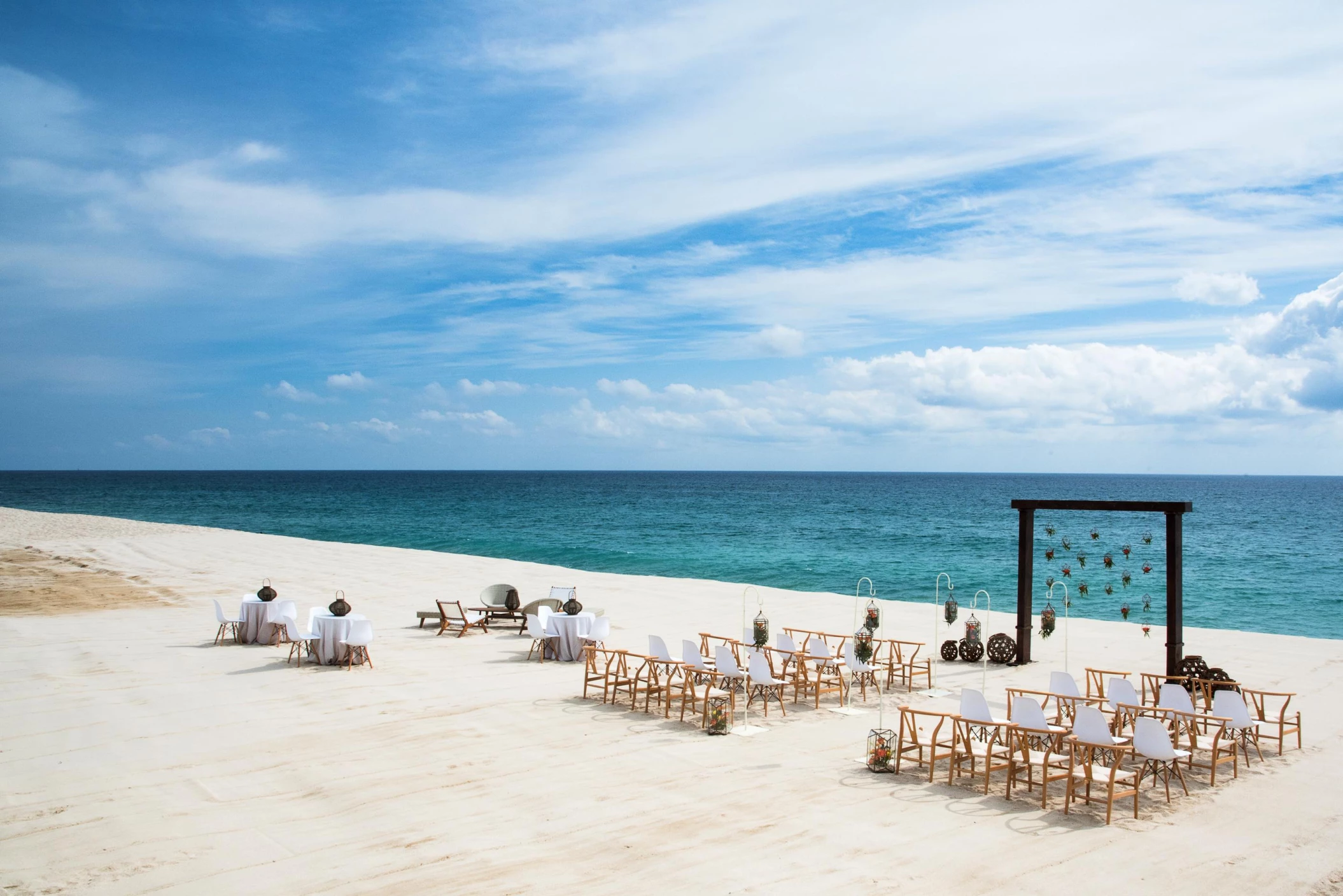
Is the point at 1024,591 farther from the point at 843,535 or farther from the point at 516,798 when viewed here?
the point at 843,535

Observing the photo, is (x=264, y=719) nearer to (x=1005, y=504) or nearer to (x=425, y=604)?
(x=425, y=604)

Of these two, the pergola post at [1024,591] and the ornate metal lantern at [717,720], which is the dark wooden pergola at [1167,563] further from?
the ornate metal lantern at [717,720]

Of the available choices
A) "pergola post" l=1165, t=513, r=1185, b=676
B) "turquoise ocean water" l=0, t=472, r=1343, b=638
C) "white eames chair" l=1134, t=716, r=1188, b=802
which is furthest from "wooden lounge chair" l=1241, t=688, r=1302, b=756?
"turquoise ocean water" l=0, t=472, r=1343, b=638

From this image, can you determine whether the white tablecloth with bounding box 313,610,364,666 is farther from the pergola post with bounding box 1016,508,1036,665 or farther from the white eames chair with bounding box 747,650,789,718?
the pergola post with bounding box 1016,508,1036,665

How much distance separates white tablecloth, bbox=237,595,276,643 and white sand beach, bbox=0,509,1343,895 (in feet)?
2.54

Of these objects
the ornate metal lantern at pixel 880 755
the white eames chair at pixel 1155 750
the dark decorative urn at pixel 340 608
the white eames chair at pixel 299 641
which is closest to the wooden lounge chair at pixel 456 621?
the white eames chair at pixel 299 641

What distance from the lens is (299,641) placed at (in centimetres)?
1355

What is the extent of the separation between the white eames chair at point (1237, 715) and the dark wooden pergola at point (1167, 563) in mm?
2171

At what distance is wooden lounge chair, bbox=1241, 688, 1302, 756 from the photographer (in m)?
9.62

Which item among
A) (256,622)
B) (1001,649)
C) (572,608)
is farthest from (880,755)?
(256,622)

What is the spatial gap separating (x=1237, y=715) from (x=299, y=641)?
37.7ft

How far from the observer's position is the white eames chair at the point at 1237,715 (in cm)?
923

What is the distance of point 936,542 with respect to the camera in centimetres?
5272

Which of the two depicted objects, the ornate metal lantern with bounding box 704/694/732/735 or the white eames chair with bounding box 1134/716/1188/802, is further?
the ornate metal lantern with bounding box 704/694/732/735
